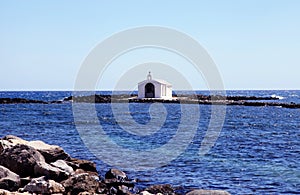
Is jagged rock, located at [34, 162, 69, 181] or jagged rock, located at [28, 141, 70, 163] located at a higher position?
jagged rock, located at [28, 141, 70, 163]

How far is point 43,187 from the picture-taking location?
1170 cm

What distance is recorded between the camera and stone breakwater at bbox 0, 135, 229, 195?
11898 millimetres

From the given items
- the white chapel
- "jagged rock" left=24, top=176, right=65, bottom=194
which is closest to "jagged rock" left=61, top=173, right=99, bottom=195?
"jagged rock" left=24, top=176, right=65, bottom=194

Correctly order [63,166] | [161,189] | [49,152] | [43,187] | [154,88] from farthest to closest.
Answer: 1. [154,88]
2. [49,152]
3. [63,166]
4. [161,189]
5. [43,187]

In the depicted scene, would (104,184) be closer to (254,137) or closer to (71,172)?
(71,172)

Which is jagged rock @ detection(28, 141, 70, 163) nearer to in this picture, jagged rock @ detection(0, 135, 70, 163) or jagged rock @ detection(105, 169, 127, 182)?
jagged rock @ detection(0, 135, 70, 163)

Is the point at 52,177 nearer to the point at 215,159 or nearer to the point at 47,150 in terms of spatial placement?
the point at 47,150

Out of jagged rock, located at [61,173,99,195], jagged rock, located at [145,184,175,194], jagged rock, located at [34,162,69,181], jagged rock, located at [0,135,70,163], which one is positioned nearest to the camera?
jagged rock, located at [61,173,99,195]

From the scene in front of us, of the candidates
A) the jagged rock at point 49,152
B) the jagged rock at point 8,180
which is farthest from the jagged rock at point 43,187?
the jagged rock at point 49,152

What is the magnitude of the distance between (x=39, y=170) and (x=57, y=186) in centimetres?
154

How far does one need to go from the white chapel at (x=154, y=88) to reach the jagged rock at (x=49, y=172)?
4672 cm

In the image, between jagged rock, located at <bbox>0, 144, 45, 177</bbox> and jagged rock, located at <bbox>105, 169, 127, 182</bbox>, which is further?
jagged rock, located at <bbox>105, 169, 127, 182</bbox>

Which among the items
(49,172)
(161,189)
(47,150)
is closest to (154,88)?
(47,150)

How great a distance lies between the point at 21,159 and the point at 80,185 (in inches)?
100
